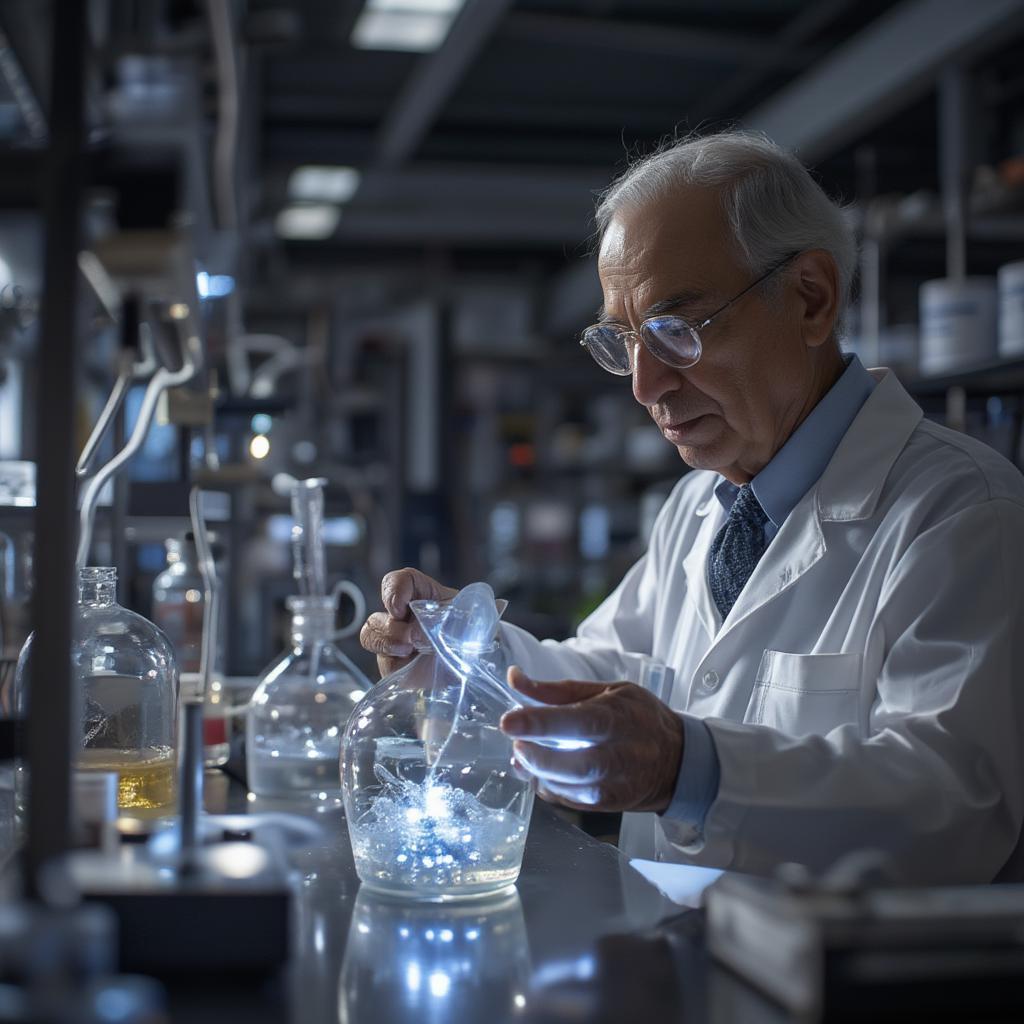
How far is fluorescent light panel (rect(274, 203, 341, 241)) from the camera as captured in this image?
758 centimetres

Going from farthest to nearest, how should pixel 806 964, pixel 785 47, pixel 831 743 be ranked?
1. pixel 785 47
2. pixel 831 743
3. pixel 806 964

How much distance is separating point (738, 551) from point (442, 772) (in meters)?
0.70

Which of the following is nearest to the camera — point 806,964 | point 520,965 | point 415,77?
point 806,964

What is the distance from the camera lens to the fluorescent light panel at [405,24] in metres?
4.77

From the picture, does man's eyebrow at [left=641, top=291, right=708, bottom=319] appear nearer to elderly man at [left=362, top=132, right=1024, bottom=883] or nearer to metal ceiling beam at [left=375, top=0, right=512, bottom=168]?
elderly man at [left=362, top=132, right=1024, bottom=883]

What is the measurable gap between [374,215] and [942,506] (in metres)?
6.67

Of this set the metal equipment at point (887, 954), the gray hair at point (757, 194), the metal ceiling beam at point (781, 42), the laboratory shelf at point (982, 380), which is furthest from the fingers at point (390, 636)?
the metal ceiling beam at point (781, 42)

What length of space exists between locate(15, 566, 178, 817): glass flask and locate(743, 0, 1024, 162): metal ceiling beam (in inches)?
127

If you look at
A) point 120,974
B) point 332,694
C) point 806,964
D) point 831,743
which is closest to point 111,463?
point 332,694

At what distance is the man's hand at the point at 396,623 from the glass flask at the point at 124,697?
0.25 m

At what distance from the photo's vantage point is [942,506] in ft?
4.24

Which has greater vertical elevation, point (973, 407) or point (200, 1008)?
point (973, 407)

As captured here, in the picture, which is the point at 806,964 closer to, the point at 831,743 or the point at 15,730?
the point at 831,743

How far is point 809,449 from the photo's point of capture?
154 cm
